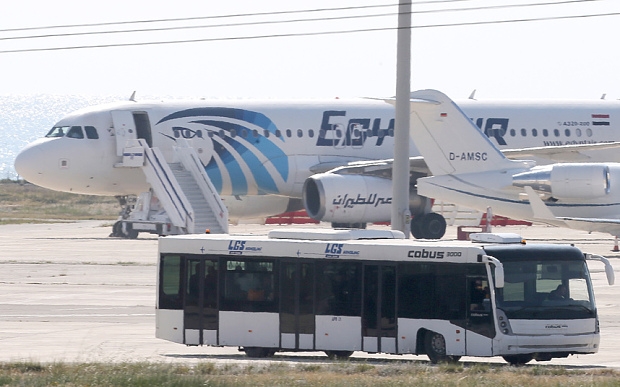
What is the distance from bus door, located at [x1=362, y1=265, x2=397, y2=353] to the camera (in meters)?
19.9

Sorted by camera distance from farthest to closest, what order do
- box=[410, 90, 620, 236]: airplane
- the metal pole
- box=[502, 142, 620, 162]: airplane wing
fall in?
box=[502, 142, 620, 162]: airplane wing → box=[410, 90, 620, 236]: airplane → the metal pole

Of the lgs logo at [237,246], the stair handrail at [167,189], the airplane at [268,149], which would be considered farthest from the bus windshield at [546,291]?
the stair handrail at [167,189]

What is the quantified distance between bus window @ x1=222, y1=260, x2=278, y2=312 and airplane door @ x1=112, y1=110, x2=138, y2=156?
1029 inches

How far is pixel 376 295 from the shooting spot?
794 inches

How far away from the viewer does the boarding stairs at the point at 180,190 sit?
45.4 m

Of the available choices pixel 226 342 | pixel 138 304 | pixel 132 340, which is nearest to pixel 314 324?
pixel 226 342

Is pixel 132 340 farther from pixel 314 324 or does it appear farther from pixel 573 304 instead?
pixel 573 304

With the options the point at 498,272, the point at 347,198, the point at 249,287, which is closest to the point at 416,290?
the point at 498,272

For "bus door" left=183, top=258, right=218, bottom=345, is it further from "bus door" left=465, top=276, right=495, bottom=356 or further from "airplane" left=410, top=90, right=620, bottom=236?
"airplane" left=410, top=90, right=620, bottom=236

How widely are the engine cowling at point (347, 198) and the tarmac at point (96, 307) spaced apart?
6.50 meters

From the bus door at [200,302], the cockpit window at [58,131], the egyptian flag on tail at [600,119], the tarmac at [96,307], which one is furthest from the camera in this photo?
the egyptian flag on tail at [600,119]

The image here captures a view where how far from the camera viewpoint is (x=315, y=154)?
157 ft

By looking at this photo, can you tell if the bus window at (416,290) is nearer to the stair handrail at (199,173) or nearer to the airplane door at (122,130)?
the stair handrail at (199,173)

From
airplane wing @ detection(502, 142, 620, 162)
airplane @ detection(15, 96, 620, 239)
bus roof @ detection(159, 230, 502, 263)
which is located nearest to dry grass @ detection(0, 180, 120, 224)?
airplane @ detection(15, 96, 620, 239)
